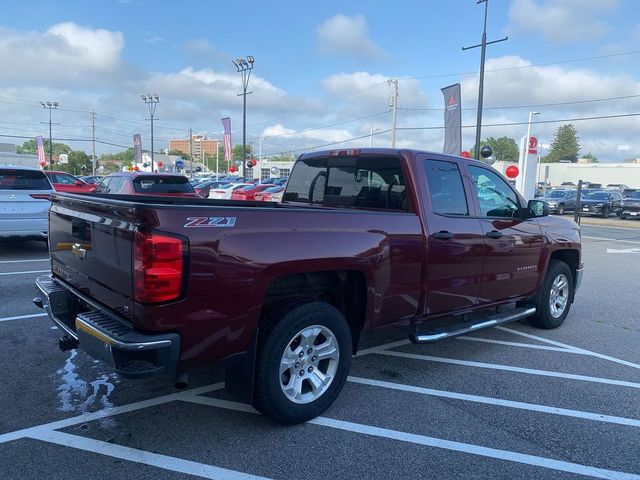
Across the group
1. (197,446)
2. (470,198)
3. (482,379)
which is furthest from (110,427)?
(470,198)

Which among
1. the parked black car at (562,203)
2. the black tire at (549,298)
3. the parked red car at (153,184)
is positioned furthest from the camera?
the parked black car at (562,203)

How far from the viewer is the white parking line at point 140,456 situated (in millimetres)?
2967

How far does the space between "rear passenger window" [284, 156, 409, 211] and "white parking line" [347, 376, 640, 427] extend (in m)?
1.53

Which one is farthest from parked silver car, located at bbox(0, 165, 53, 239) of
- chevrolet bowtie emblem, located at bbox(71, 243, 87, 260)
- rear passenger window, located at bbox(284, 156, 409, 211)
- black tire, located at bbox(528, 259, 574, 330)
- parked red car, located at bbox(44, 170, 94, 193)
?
parked red car, located at bbox(44, 170, 94, 193)

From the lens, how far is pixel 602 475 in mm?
3082

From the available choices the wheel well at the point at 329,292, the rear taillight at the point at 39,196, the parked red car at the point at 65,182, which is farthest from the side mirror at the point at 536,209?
the parked red car at the point at 65,182

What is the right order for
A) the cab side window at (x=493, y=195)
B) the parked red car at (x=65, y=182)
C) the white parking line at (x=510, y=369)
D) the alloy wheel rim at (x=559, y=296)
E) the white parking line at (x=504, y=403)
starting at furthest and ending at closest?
the parked red car at (x=65, y=182) < the alloy wheel rim at (x=559, y=296) < the cab side window at (x=493, y=195) < the white parking line at (x=510, y=369) < the white parking line at (x=504, y=403)

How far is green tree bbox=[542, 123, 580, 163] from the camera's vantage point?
15200cm

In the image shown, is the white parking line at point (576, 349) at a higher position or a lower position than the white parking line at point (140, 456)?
higher

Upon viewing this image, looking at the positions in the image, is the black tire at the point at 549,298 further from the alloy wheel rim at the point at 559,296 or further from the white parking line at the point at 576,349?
the white parking line at the point at 576,349

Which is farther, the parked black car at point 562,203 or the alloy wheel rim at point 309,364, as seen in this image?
the parked black car at point 562,203

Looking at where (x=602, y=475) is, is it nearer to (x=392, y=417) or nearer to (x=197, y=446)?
(x=392, y=417)

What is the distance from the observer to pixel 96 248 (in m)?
3.32

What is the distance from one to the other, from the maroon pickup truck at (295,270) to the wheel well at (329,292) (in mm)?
11
